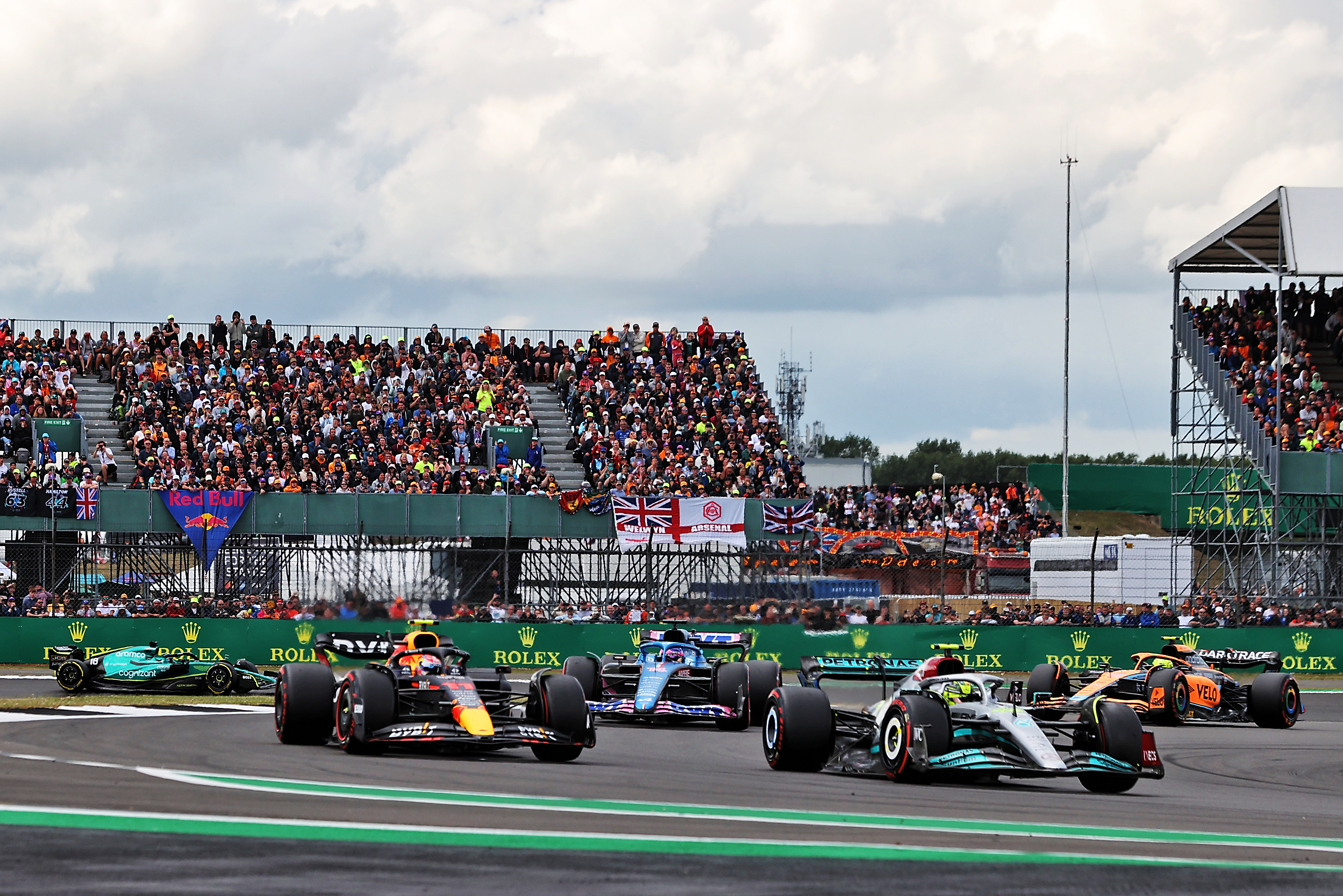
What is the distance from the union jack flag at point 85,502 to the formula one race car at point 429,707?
18400mm

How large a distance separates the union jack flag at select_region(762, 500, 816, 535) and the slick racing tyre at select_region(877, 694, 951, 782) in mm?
19987

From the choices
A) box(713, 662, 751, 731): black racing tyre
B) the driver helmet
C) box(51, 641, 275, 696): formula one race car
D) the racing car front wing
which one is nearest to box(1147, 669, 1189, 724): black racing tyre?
box(713, 662, 751, 731): black racing tyre

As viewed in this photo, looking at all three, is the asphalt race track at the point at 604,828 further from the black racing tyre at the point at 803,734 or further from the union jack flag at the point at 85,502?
the union jack flag at the point at 85,502

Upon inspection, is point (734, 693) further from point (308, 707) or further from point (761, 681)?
point (308, 707)

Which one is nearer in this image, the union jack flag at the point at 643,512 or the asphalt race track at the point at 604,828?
the asphalt race track at the point at 604,828

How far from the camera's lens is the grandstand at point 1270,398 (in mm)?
36438

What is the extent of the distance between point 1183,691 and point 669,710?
24.2 feet

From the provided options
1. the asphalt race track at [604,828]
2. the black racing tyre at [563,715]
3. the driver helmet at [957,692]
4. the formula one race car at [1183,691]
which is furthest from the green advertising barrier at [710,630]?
the driver helmet at [957,692]

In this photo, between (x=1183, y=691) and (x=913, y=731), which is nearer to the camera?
(x=913, y=731)

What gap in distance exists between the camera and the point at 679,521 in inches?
1277

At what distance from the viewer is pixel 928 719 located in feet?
42.5

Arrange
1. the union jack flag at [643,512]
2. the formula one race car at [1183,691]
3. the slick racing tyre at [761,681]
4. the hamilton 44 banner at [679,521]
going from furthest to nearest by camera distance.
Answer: the union jack flag at [643,512] → the hamilton 44 banner at [679,521] → the formula one race car at [1183,691] → the slick racing tyre at [761,681]

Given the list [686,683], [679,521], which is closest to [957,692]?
[686,683]

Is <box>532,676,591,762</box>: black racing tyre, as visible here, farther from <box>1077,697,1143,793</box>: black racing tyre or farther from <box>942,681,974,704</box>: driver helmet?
<box>1077,697,1143,793</box>: black racing tyre
